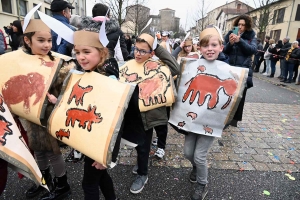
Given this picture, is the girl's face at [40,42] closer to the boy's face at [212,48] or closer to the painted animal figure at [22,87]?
the painted animal figure at [22,87]

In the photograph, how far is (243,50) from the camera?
365 centimetres

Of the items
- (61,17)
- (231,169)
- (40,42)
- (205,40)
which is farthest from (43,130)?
(231,169)

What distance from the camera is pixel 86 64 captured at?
169cm

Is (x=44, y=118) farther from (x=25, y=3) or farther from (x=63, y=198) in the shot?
(x=25, y=3)

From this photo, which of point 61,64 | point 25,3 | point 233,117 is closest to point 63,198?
point 61,64

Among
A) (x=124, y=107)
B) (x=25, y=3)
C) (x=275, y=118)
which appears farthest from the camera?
(x=25, y=3)

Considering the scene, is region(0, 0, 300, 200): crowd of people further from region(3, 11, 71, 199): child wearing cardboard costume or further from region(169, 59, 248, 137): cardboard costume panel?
region(169, 59, 248, 137): cardboard costume panel

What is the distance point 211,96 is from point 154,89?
0.57 meters

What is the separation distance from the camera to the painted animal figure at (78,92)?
164cm

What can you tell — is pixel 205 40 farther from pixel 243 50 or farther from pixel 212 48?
pixel 243 50

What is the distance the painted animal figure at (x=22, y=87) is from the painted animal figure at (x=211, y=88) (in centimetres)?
142

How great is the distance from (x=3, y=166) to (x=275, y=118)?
5324 millimetres

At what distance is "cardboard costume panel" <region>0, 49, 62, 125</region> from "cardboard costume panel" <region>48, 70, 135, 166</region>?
25 cm

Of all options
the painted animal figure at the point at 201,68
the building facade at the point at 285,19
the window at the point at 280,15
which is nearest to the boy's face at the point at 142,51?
the painted animal figure at the point at 201,68
